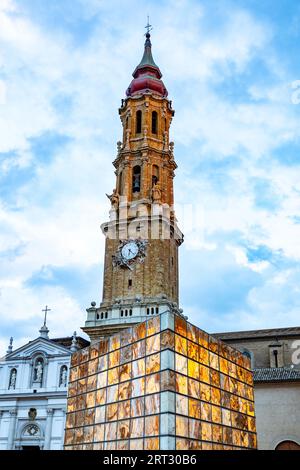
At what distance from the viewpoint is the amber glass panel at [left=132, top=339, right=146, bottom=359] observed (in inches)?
914

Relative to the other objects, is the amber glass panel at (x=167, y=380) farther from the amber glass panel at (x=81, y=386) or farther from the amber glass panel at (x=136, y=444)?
the amber glass panel at (x=81, y=386)

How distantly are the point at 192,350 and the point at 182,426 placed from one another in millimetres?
3280

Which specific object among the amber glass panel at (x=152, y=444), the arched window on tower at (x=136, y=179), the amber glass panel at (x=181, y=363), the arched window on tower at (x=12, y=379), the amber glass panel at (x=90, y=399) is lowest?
the amber glass panel at (x=152, y=444)

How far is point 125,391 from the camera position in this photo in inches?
932

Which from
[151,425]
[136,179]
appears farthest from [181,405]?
[136,179]

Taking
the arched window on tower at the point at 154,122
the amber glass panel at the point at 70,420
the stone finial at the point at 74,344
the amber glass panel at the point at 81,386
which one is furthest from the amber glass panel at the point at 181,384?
the arched window on tower at the point at 154,122

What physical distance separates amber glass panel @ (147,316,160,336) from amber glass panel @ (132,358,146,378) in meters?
1.25

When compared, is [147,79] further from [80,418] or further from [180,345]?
[180,345]

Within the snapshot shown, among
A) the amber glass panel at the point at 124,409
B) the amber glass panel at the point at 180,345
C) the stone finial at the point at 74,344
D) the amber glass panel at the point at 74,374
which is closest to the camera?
the amber glass panel at the point at 180,345

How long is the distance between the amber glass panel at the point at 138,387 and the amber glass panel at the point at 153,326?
1921mm

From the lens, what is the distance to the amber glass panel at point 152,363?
22.0m

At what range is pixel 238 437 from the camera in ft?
83.6
